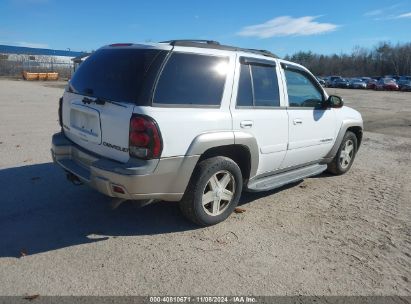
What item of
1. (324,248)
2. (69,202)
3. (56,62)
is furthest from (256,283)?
(56,62)

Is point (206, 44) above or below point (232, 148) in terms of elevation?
above

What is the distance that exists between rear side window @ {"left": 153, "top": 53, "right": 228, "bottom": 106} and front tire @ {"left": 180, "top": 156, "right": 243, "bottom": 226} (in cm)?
67

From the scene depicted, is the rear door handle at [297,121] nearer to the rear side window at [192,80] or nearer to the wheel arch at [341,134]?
the wheel arch at [341,134]

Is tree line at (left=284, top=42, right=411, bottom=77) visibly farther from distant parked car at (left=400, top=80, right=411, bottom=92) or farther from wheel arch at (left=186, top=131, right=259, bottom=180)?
wheel arch at (left=186, top=131, right=259, bottom=180)

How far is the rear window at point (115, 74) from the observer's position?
3.81 meters

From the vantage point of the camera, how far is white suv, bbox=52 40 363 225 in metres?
3.73

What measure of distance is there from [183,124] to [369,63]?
114748 millimetres

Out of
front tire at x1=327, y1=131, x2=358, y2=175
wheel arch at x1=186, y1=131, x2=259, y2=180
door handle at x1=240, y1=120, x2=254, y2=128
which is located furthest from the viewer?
front tire at x1=327, y1=131, x2=358, y2=175

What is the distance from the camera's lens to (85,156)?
4.20 meters

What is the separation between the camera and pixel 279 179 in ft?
17.0

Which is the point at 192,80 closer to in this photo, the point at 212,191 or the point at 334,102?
the point at 212,191

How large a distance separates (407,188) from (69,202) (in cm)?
500

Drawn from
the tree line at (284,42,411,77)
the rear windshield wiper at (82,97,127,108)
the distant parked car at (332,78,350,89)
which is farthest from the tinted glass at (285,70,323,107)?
the tree line at (284,42,411,77)

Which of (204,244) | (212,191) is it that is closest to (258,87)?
(212,191)
